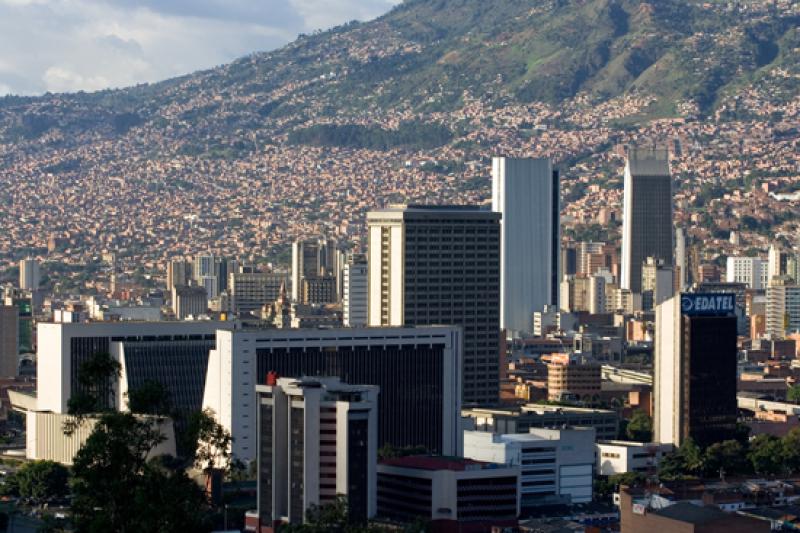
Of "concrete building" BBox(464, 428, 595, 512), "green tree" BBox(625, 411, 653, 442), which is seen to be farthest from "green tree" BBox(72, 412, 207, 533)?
"green tree" BBox(625, 411, 653, 442)

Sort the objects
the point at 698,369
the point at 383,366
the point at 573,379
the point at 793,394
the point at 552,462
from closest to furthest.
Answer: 1. the point at 552,462
2. the point at 383,366
3. the point at 698,369
4. the point at 573,379
5. the point at 793,394

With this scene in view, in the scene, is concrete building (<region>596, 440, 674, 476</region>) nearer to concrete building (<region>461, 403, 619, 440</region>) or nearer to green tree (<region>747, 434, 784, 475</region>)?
concrete building (<region>461, 403, 619, 440</region>)

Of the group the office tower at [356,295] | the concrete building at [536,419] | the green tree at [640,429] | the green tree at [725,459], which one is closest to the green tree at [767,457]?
the green tree at [725,459]

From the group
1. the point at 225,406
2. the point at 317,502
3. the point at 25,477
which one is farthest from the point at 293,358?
the point at 317,502

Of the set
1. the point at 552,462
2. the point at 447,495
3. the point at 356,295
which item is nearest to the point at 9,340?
the point at 356,295

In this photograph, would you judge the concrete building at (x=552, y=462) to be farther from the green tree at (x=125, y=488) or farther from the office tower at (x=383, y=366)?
the green tree at (x=125, y=488)

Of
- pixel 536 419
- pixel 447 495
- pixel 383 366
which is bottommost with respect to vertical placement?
pixel 447 495

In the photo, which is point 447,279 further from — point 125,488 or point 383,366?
point 125,488

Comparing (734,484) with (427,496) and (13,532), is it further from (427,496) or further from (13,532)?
(13,532)
